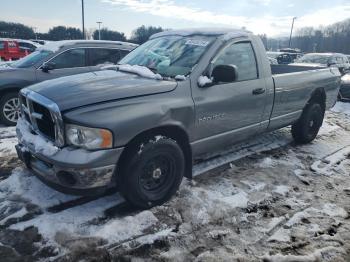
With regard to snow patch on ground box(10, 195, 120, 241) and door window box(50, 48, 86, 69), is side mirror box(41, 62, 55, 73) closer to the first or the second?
door window box(50, 48, 86, 69)

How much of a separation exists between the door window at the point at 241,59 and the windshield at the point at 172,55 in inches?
9.7

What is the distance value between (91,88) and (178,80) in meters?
0.94

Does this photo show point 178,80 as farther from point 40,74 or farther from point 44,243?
point 40,74

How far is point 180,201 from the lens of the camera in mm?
3867

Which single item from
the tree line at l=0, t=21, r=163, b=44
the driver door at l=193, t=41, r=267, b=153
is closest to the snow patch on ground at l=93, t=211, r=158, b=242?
the driver door at l=193, t=41, r=267, b=153

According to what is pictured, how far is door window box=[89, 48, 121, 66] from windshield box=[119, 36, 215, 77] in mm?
2947

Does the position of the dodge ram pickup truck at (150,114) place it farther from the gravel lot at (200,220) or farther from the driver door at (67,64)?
the driver door at (67,64)

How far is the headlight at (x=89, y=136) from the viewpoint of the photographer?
3012 mm

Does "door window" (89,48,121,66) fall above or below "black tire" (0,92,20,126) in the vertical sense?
above

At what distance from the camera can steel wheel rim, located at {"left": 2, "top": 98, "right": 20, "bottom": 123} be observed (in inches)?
262

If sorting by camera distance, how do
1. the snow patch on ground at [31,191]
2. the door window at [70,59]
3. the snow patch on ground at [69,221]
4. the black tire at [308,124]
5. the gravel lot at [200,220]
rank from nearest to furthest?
the gravel lot at [200,220] < the snow patch on ground at [69,221] < the snow patch on ground at [31,191] < the black tire at [308,124] < the door window at [70,59]

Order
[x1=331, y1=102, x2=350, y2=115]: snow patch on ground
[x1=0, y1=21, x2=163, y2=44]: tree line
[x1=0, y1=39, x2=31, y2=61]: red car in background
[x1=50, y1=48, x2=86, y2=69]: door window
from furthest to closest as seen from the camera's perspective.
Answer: [x1=0, y1=21, x2=163, y2=44]: tree line, [x1=0, y1=39, x2=31, y2=61]: red car in background, [x1=331, y1=102, x2=350, y2=115]: snow patch on ground, [x1=50, y1=48, x2=86, y2=69]: door window

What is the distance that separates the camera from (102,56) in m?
7.51

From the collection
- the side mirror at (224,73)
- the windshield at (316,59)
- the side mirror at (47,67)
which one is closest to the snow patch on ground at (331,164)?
the side mirror at (224,73)
